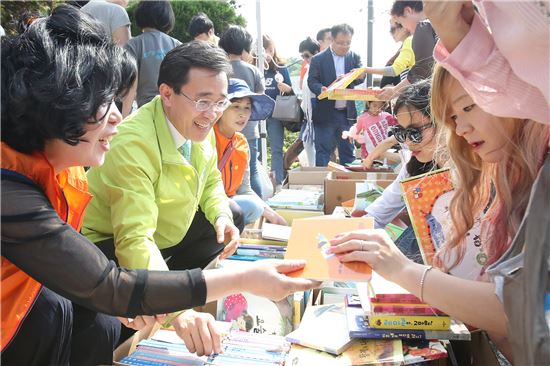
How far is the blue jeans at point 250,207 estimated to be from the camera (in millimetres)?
2785

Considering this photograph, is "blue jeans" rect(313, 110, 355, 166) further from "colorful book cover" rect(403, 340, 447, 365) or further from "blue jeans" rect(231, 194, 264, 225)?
"colorful book cover" rect(403, 340, 447, 365)

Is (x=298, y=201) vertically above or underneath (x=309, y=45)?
underneath

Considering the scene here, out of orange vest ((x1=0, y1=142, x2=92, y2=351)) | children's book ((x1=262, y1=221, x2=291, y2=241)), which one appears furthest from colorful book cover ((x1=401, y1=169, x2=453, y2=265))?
orange vest ((x1=0, y1=142, x2=92, y2=351))

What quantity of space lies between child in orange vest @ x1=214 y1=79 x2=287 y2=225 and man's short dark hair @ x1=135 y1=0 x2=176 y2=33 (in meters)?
0.77

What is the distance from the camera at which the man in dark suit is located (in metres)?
5.11

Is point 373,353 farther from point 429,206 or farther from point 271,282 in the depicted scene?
point 429,206

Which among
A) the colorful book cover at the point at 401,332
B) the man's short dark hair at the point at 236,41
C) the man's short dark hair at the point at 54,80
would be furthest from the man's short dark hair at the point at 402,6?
the man's short dark hair at the point at 54,80

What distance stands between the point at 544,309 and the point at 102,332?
4.12 ft

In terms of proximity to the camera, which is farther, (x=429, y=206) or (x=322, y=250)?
(x=429, y=206)

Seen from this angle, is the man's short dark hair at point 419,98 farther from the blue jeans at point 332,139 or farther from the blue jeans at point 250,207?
the blue jeans at point 332,139

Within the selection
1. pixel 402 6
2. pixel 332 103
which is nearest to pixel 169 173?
pixel 402 6

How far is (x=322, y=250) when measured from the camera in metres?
1.39

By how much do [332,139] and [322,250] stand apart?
3995mm

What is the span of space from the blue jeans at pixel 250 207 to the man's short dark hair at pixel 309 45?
4295mm
